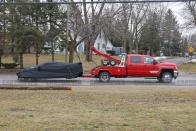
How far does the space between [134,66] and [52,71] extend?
5.71 m

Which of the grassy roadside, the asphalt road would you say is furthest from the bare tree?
the grassy roadside

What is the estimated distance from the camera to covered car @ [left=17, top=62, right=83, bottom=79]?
2825 centimetres

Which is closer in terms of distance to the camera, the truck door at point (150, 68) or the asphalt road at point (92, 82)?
the asphalt road at point (92, 82)

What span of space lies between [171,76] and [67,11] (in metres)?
16.9

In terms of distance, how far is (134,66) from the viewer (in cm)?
2809

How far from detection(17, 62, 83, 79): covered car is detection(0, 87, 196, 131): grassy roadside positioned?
474 inches

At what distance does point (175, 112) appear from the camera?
457 inches

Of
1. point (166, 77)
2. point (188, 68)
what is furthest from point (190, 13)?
point (166, 77)

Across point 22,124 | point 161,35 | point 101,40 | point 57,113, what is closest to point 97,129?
point 22,124

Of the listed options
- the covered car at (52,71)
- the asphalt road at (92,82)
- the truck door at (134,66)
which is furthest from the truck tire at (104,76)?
the covered car at (52,71)

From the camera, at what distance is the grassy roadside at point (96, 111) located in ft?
30.6

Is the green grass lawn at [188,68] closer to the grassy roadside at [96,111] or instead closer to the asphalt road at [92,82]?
the asphalt road at [92,82]

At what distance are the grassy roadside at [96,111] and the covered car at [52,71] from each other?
12.0 m

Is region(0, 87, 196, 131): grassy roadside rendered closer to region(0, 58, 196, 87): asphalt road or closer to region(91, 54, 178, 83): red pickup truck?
region(0, 58, 196, 87): asphalt road
